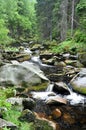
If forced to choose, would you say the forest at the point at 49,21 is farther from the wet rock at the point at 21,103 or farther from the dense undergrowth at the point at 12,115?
the dense undergrowth at the point at 12,115

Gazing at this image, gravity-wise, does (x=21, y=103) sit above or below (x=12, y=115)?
below

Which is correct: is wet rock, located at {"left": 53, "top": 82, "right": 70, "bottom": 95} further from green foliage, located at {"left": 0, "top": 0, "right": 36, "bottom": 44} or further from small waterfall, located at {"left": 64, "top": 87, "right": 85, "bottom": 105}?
green foliage, located at {"left": 0, "top": 0, "right": 36, "bottom": 44}

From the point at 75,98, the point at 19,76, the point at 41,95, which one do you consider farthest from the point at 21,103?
the point at 19,76

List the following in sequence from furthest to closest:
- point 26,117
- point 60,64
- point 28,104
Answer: point 60,64, point 28,104, point 26,117

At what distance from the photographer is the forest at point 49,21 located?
88.7 ft

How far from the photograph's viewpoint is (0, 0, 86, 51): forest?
27031 millimetres

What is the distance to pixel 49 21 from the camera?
47125 mm

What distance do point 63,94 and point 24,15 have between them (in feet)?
190

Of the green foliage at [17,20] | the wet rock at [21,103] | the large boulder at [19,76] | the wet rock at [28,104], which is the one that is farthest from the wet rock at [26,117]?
the green foliage at [17,20]

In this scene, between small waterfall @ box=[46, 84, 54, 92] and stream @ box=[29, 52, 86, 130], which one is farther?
small waterfall @ box=[46, 84, 54, 92]

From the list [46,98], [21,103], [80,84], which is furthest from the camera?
[80,84]

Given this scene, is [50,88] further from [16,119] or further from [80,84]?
[16,119]

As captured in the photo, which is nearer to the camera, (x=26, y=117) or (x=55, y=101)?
(x=26, y=117)

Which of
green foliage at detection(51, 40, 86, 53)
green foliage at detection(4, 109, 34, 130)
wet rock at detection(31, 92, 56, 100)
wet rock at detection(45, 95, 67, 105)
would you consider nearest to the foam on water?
wet rock at detection(45, 95, 67, 105)
